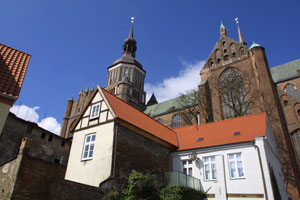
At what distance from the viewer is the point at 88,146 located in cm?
1495

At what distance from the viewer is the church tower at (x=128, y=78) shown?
5055cm

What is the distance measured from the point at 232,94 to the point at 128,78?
88.4 ft

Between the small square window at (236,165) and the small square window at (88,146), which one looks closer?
the small square window at (236,165)

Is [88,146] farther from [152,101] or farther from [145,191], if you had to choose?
[152,101]

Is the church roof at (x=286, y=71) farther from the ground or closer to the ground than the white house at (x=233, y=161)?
farther from the ground

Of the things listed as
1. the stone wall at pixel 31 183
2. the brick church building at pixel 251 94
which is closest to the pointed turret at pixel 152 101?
the brick church building at pixel 251 94

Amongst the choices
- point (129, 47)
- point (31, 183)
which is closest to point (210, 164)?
point (31, 183)

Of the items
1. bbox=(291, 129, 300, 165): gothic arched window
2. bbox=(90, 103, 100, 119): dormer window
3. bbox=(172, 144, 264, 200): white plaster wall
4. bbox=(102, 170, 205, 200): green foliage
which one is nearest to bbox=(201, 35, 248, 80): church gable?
bbox=(291, 129, 300, 165): gothic arched window

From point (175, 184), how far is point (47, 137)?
53.4 feet

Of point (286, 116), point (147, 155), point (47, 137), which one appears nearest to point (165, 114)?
point (286, 116)

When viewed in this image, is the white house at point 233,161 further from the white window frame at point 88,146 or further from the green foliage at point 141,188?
the white window frame at point 88,146

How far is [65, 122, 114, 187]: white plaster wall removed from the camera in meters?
13.0

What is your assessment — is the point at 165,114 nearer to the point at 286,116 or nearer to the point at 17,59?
the point at 286,116

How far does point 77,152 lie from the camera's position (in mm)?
15148
